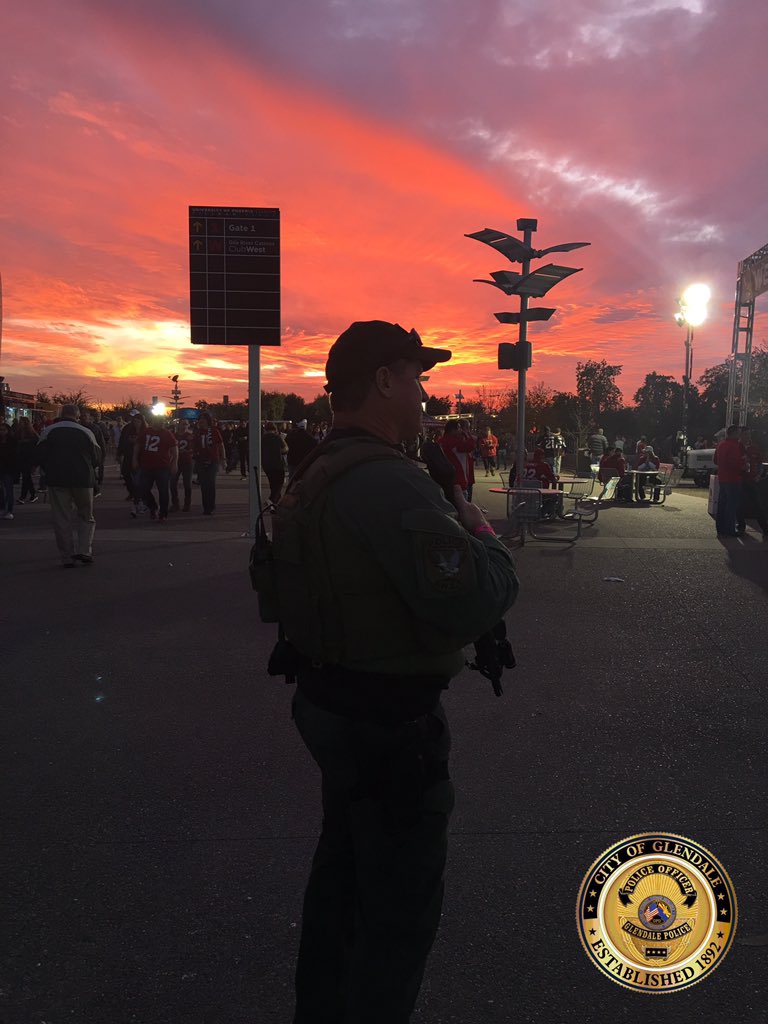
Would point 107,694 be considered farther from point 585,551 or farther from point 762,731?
point 585,551

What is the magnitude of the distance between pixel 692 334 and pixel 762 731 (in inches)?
1567

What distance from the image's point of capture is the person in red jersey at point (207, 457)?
15.4 meters

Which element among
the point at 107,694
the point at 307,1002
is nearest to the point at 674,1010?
the point at 307,1002

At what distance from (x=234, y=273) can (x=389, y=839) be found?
10.5 m

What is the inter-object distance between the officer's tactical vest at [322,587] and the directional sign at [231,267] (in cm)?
980

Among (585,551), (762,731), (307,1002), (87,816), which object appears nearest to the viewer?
(307,1002)

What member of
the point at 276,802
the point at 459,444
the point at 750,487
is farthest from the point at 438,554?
the point at 750,487

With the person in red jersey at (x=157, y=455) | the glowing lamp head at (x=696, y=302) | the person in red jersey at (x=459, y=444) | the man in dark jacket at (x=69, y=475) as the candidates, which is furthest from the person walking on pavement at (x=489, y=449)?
the man in dark jacket at (x=69, y=475)

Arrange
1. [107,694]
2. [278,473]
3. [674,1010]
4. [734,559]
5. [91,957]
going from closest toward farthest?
[674,1010]
[91,957]
[107,694]
[734,559]
[278,473]

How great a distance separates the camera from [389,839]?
5.60 ft

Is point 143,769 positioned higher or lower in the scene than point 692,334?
lower

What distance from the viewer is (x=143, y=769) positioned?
388cm

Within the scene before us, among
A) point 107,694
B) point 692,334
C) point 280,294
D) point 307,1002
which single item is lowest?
point 107,694

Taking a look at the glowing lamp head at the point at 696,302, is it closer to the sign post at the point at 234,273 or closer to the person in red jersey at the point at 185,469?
the person in red jersey at the point at 185,469
